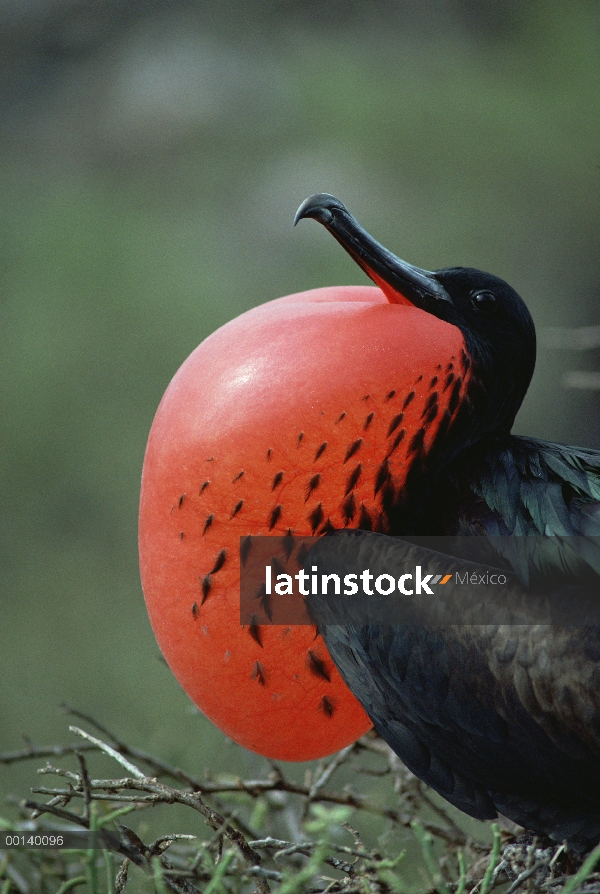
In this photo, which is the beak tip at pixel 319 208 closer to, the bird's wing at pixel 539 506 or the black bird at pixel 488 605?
the black bird at pixel 488 605

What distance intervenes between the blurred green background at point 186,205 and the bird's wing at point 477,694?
6.77 feet

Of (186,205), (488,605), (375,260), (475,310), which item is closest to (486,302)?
(475,310)

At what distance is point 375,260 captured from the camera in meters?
1.14

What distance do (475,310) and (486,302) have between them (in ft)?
0.05

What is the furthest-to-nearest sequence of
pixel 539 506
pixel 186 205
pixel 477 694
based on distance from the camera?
pixel 186 205 → pixel 539 506 → pixel 477 694

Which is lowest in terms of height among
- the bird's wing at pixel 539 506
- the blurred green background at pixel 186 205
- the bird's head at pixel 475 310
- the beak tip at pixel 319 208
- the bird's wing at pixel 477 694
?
the bird's wing at pixel 477 694

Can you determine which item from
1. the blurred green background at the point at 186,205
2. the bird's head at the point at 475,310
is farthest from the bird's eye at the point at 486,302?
the blurred green background at the point at 186,205

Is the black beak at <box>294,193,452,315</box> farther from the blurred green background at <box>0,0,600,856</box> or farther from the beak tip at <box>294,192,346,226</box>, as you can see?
the blurred green background at <box>0,0,600,856</box>

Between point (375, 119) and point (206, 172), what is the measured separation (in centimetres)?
72

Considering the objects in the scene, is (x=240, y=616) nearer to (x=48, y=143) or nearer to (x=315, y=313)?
(x=315, y=313)

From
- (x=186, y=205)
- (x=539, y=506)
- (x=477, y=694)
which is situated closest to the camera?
(x=477, y=694)

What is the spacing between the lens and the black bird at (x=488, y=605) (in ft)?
3.17

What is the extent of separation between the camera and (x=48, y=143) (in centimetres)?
434

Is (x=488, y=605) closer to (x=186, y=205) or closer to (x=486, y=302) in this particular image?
(x=486, y=302)
